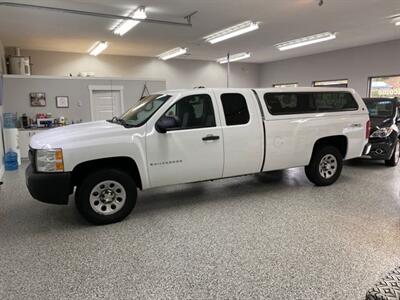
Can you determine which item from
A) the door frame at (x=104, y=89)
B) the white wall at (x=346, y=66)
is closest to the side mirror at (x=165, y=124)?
the door frame at (x=104, y=89)

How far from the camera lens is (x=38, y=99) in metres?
9.35

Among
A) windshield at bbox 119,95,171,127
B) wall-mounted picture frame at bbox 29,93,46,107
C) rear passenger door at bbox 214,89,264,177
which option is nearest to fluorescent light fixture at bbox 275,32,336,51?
rear passenger door at bbox 214,89,264,177

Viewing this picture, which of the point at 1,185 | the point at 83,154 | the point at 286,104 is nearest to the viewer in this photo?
the point at 83,154

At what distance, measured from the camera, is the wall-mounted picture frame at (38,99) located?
9281 millimetres

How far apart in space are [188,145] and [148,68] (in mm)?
10026

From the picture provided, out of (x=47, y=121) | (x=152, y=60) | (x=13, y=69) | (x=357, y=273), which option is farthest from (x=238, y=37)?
(x=357, y=273)

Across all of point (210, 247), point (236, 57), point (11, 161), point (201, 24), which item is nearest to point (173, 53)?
point (236, 57)

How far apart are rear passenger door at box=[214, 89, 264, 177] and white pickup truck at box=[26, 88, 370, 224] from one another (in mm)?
16

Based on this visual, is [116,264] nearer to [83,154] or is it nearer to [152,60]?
[83,154]

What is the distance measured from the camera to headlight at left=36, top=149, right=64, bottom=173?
A: 11.7 feet

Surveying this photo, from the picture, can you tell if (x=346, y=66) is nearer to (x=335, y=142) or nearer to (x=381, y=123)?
(x=381, y=123)

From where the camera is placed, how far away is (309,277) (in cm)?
271

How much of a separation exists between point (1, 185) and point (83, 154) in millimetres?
3562

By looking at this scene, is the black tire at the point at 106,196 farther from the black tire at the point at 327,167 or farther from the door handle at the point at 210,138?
the black tire at the point at 327,167
